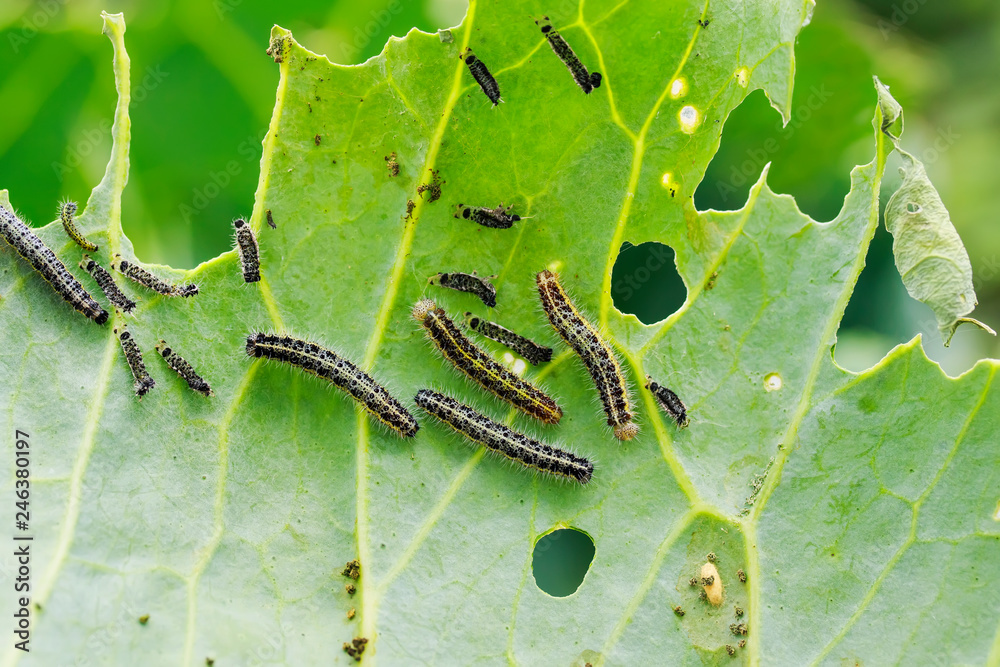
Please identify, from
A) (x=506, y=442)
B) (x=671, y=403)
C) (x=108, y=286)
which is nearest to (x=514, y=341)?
(x=506, y=442)

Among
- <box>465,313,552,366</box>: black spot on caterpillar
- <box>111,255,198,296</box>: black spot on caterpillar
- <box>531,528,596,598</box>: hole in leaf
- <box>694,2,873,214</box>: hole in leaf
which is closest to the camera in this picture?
<box>111,255,198,296</box>: black spot on caterpillar

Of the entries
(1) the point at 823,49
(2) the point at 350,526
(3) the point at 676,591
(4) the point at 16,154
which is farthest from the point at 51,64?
(1) the point at 823,49

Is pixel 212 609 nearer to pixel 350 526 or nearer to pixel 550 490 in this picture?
pixel 350 526

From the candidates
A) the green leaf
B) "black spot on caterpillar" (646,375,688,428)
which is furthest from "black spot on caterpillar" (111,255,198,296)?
"black spot on caterpillar" (646,375,688,428)

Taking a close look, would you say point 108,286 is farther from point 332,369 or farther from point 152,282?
point 332,369

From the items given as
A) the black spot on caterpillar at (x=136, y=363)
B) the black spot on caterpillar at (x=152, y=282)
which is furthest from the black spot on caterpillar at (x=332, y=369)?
the black spot on caterpillar at (x=136, y=363)

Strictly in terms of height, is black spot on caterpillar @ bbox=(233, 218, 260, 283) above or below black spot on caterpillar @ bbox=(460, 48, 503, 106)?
below

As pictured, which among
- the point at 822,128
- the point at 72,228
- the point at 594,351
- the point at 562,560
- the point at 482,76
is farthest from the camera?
the point at 822,128

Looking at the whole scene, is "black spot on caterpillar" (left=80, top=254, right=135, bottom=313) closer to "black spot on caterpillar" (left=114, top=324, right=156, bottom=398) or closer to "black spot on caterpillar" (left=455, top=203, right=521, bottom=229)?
"black spot on caterpillar" (left=114, top=324, right=156, bottom=398)
